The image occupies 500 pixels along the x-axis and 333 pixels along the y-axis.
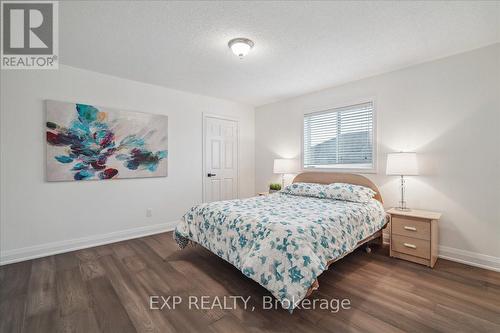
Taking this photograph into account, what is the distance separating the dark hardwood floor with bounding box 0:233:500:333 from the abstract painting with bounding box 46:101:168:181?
1.13m

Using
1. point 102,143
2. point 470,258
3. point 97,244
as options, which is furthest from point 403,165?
point 97,244

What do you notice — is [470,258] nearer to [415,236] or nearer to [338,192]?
[415,236]

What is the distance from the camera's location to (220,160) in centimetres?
468

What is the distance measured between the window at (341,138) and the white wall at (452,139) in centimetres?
18

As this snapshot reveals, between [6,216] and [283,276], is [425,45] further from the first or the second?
[6,216]

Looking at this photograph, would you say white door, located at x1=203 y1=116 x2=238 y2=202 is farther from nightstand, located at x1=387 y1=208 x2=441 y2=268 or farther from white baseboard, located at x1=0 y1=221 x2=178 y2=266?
nightstand, located at x1=387 y1=208 x2=441 y2=268

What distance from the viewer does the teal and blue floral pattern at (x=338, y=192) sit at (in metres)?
3.00

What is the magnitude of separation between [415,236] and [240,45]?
285 cm

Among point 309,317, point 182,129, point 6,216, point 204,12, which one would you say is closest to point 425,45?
point 204,12

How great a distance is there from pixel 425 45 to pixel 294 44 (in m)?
1.44

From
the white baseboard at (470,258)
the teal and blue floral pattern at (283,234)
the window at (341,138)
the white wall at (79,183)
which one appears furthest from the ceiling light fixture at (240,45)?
the white baseboard at (470,258)

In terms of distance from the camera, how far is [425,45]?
253 centimetres

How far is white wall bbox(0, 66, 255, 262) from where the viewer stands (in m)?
2.70

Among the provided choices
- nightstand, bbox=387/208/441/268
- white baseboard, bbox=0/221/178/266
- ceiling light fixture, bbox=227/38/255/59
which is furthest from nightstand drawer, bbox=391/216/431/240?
white baseboard, bbox=0/221/178/266
